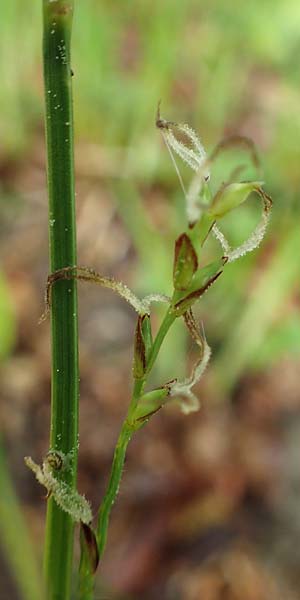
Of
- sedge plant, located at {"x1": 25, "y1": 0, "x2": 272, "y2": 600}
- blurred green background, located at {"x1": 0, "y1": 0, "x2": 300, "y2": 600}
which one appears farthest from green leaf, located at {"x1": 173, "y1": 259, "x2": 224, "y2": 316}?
blurred green background, located at {"x1": 0, "y1": 0, "x2": 300, "y2": 600}

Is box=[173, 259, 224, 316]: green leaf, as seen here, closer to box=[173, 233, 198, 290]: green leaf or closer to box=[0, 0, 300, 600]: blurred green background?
box=[173, 233, 198, 290]: green leaf

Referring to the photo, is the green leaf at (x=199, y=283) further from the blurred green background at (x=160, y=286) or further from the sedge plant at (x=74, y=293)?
the blurred green background at (x=160, y=286)

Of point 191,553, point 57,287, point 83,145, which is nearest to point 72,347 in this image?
point 57,287

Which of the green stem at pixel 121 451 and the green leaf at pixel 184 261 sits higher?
the green leaf at pixel 184 261

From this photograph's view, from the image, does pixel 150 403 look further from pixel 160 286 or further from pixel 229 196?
pixel 160 286

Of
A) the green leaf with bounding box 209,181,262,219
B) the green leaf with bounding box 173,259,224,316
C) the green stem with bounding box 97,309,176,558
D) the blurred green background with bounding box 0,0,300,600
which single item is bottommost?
the green stem with bounding box 97,309,176,558

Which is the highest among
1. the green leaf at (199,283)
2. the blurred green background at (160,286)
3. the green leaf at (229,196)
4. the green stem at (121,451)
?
the blurred green background at (160,286)

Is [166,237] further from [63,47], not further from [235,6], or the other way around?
[63,47]

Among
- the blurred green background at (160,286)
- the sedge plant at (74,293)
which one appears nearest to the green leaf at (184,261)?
the sedge plant at (74,293)
